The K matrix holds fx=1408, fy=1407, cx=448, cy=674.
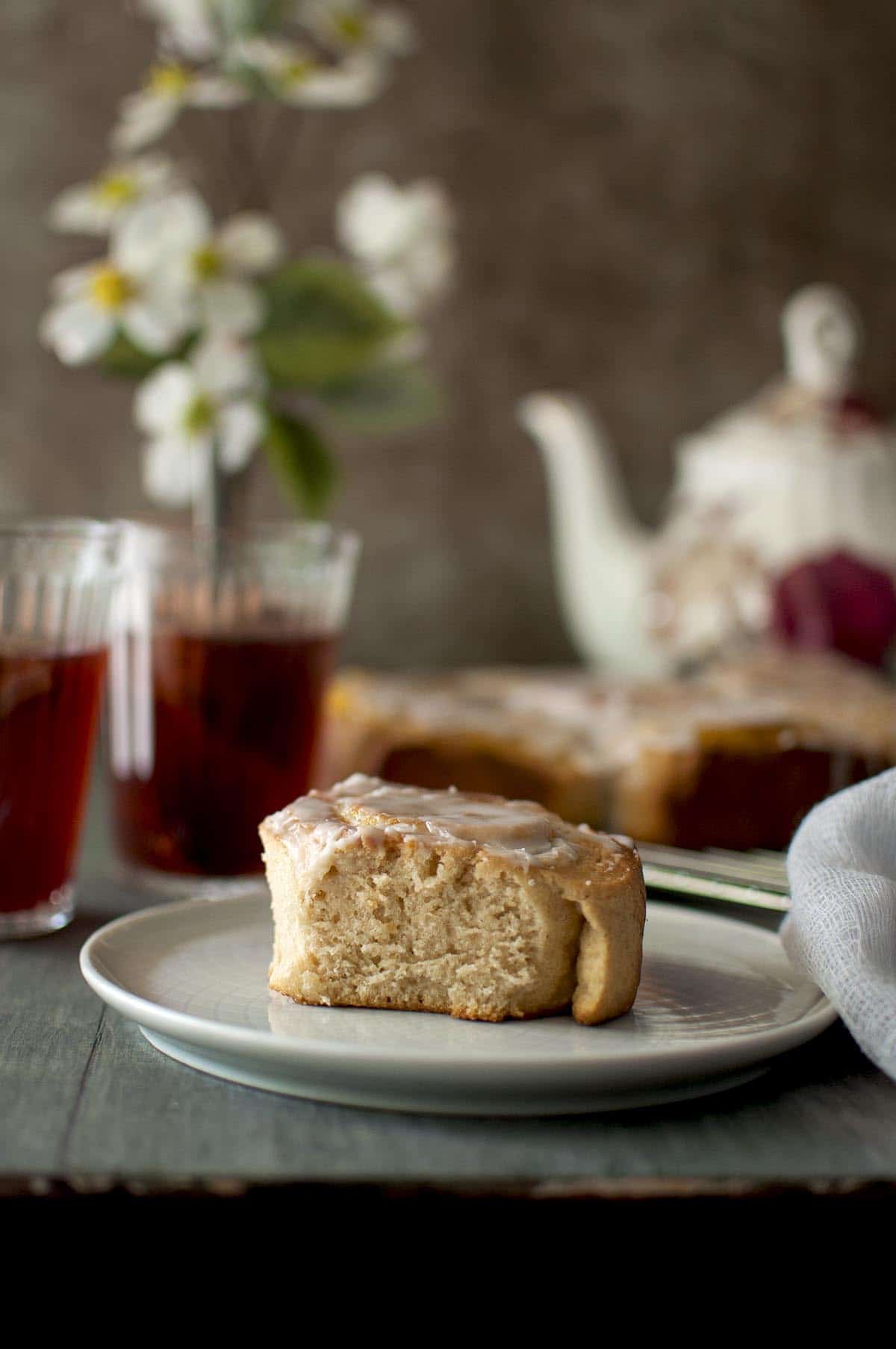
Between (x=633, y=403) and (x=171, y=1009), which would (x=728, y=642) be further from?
(x=171, y=1009)

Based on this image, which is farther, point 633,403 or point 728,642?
point 633,403

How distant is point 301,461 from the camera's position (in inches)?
43.8

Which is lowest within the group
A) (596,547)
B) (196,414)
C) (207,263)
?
(596,547)

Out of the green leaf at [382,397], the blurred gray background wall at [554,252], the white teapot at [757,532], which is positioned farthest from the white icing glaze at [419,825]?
the blurred gray background wall at [554,252]

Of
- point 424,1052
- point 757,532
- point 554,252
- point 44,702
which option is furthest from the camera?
point 554,252

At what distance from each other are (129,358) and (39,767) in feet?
1.31

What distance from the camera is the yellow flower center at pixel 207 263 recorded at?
3.34ft

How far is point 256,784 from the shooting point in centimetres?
95

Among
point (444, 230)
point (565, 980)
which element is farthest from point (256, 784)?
point (444, 230)

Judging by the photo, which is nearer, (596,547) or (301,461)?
(301,461)

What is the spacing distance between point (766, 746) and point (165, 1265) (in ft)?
2.17

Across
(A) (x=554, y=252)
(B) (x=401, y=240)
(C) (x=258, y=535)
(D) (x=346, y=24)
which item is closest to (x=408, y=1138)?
(C) (x=258, y=535)

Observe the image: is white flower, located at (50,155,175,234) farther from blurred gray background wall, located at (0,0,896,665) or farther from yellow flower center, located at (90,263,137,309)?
blurred gray background wall, located at (0,0,896,665)

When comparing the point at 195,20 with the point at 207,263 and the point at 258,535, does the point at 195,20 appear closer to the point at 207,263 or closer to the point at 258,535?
the point at 207,263
